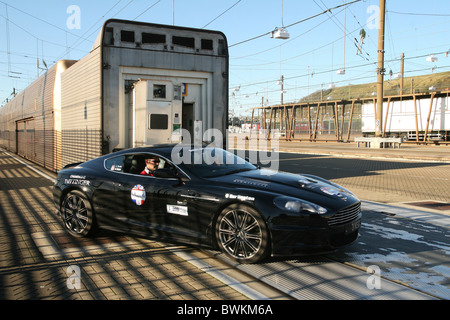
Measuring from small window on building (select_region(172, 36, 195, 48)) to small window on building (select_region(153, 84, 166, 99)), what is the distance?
52.7 inches

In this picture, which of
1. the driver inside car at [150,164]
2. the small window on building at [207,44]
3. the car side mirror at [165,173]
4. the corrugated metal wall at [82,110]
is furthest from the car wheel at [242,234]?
the small window on building at [207,44]

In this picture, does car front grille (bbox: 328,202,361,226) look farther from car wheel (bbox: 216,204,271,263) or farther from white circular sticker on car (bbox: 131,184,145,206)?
white circular sticker on car (bbox: 131,184,145,206)

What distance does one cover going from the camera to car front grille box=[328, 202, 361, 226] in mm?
4314

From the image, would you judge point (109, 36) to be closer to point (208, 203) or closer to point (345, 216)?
point (208, 203)

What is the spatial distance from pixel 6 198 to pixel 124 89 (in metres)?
3.70

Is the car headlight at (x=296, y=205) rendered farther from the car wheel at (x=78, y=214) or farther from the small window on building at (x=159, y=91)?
the small window on building at (x=159, y=91)

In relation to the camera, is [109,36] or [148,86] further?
[109,36]

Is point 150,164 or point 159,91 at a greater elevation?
point 159,91

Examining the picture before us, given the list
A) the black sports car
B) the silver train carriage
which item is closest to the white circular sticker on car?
the black sports car

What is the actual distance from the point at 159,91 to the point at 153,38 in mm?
1433

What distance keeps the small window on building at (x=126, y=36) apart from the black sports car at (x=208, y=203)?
4.08 metres

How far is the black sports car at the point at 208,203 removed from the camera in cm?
426

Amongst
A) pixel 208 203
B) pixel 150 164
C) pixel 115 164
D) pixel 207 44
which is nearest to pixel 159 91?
pixel 207 44

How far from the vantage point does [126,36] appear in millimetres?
9062
